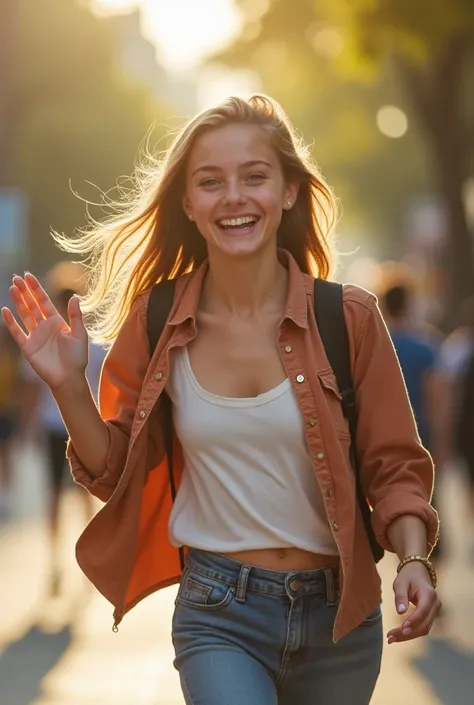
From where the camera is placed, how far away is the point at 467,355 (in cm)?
1159

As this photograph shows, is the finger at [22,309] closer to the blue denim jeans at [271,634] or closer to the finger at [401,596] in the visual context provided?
the blue denim jeans at [271,634]

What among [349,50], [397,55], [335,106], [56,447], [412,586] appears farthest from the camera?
[335,106]

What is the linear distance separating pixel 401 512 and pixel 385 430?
195 mm

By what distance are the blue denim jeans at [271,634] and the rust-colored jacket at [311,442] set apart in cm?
9

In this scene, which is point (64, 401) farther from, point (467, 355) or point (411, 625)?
point (467, 355)

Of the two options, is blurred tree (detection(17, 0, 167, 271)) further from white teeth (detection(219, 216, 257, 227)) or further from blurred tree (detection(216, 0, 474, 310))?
white teeth (detection(219, 216, 257, 227))

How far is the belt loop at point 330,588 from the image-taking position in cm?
393

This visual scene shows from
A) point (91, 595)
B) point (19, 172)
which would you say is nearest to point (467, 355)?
point (91, 595)

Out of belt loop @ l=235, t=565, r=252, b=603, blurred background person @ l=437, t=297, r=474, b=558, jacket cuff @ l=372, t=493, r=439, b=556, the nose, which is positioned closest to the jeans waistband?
belt loop @ l=235, t=565, r=252, b=603

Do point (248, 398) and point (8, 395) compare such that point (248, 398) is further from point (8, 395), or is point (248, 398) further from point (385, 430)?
point (8, 395)

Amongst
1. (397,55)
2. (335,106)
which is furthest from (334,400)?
(335,106)

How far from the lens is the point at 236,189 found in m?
4.05

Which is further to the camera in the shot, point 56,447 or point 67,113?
point 67,113

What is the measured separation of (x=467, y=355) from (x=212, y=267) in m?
7.55
